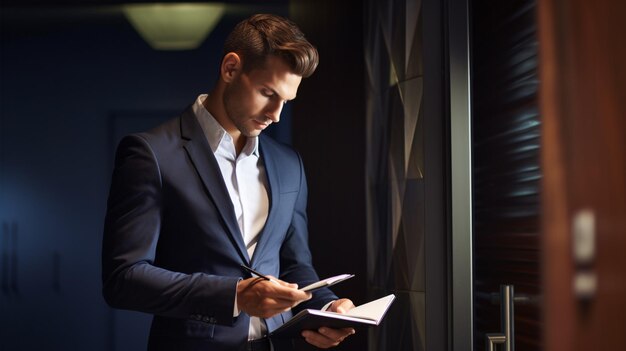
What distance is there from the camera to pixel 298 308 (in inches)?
97.6

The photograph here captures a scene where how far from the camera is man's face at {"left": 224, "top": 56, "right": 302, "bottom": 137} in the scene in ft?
7.34

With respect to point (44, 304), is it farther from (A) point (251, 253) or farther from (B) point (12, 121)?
(A) point (251, 253)

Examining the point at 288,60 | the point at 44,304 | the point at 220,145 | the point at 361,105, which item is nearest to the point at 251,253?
the point at 220,145

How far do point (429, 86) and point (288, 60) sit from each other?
65 cm

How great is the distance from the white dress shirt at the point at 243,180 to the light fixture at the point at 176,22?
2.08 meters

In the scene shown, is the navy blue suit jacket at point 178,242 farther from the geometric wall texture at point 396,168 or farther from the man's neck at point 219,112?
the geometric wall texture at point 396,168

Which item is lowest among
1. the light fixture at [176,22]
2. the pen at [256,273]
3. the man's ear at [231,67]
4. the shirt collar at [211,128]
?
the pen at [256,273]

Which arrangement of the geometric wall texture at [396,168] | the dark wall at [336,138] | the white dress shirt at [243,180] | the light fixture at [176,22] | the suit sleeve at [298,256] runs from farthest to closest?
the light fixture at [176,22] < the dark wall at [336,138] < the geometric wall texture at [396,168] < the suit sleeve at [298,256] < the white dress shirt at [243,180]

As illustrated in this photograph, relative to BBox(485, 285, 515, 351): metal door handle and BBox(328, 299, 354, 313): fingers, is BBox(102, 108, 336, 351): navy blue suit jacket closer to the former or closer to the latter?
BBox(328, 299, 354, 313): fingers

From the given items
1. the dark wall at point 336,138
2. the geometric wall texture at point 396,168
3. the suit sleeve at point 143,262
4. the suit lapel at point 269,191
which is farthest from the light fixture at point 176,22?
the suit sleeve at point 143,262

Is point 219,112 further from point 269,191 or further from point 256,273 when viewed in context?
point 256,273

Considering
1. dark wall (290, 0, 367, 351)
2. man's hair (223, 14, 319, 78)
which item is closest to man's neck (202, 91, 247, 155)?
man's hair (223, 14, 319, 78)

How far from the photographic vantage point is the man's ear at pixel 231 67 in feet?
7.42

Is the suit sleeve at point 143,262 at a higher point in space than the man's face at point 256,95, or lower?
lower
